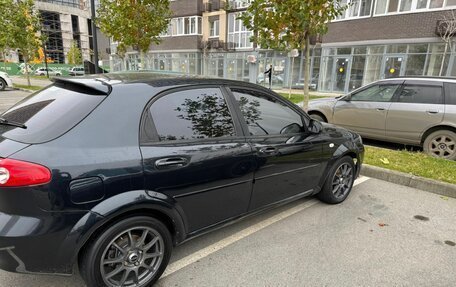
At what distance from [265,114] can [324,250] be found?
1.46m

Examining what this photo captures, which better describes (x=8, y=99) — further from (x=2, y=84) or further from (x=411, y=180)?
(x=411, y=180)

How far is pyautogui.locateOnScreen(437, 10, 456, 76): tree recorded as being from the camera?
555 inches

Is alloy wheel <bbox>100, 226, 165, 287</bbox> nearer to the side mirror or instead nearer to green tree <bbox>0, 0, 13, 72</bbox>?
the side mirror

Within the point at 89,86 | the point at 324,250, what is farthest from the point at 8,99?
the point at 324,250

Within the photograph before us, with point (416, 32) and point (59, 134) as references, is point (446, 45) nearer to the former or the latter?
point (416, 32)

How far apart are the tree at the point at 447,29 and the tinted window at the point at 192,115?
15912 mm

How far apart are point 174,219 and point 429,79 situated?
602 centimetres

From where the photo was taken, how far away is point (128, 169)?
2.12m

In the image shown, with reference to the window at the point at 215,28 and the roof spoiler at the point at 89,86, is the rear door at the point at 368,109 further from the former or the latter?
the window at the point at 215,28

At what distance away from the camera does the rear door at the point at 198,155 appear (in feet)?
7.52

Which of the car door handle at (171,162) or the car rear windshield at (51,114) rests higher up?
the car rear windshield at (51,114)

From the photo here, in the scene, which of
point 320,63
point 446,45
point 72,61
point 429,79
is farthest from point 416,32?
point 72,61

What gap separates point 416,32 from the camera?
15.8 m

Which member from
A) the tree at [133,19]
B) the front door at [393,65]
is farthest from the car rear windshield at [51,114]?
the front door at [393,65]
